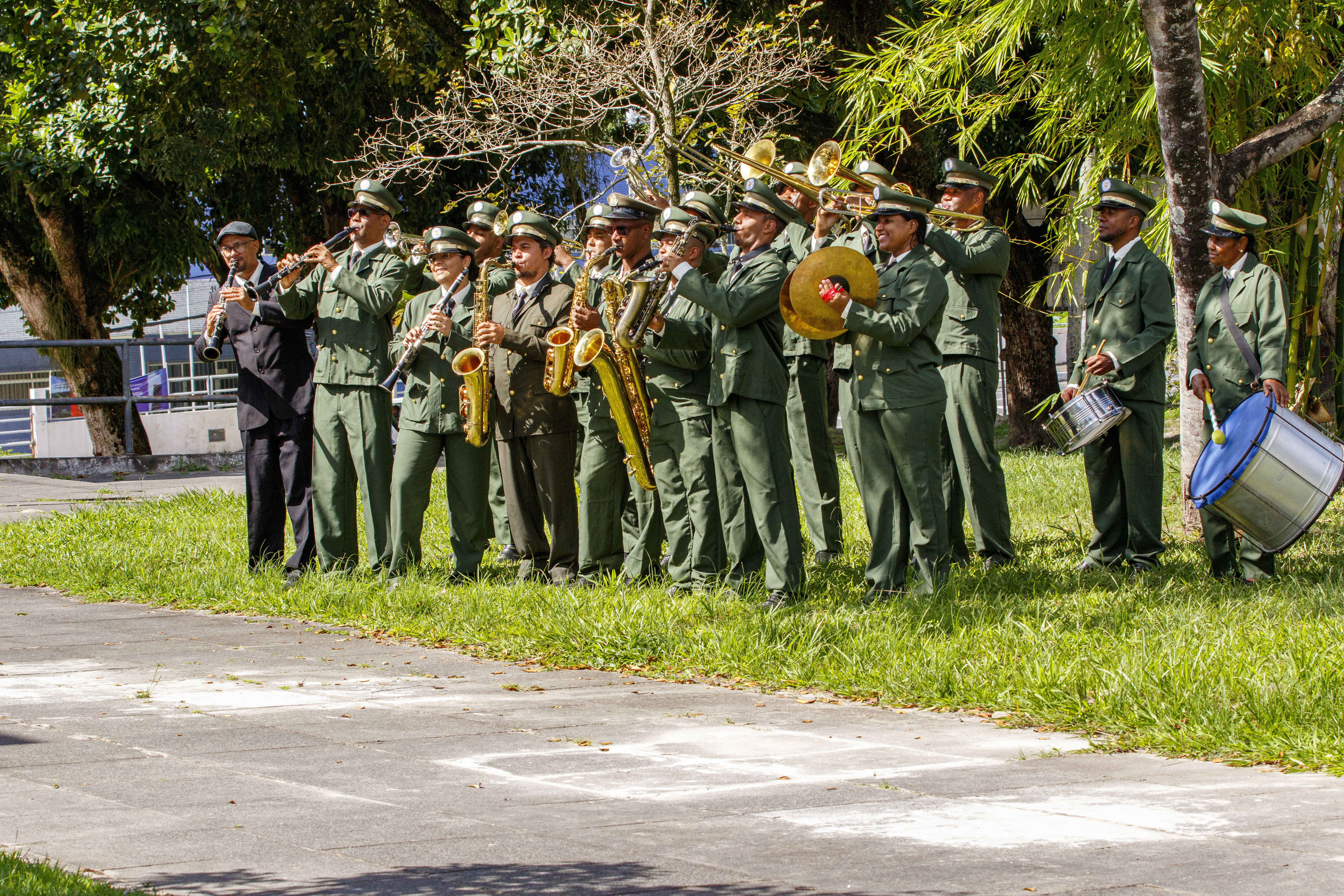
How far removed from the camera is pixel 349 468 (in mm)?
9430

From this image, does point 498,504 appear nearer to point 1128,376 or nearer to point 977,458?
point 977,458

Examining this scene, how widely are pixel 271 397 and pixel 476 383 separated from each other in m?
1.44

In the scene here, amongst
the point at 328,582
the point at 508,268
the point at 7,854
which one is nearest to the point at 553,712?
the point at 7,854

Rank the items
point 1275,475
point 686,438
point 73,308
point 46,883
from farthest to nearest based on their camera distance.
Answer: point 73,308, point 686,438, point 1275,475, point 46,883

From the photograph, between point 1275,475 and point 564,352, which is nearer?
point 1275,475

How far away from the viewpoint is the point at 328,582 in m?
9.10

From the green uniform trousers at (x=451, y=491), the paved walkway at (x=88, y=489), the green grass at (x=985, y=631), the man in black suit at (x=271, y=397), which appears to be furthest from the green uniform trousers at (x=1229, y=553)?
the paved walkway at (x=88, y=489)

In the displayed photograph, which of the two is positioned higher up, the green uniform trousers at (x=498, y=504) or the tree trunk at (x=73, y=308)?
the tree trunk at (x=73, y=308)

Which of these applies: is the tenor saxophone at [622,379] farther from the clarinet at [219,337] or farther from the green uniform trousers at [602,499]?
the clarinet at [219,337]

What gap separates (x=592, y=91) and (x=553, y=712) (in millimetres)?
8270

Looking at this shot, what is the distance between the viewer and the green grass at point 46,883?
141 inches

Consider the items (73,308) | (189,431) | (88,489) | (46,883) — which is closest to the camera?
(46,883)

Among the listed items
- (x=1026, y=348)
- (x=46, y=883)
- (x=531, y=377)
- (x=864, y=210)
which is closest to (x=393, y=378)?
(x=531, y=377)

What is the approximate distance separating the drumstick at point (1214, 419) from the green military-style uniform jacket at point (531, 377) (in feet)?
11.3
